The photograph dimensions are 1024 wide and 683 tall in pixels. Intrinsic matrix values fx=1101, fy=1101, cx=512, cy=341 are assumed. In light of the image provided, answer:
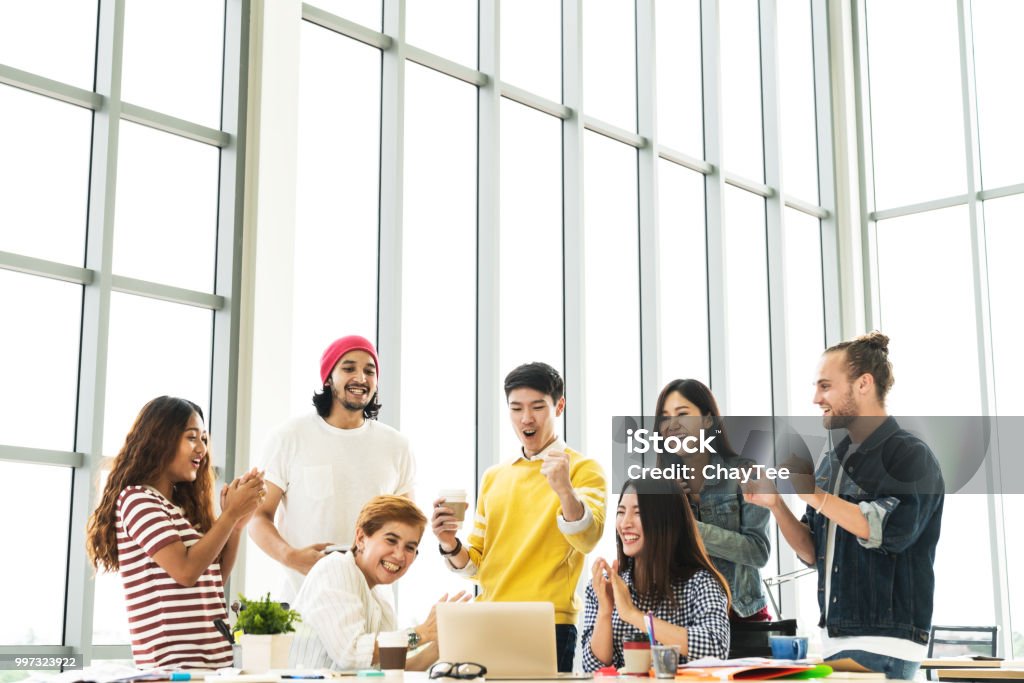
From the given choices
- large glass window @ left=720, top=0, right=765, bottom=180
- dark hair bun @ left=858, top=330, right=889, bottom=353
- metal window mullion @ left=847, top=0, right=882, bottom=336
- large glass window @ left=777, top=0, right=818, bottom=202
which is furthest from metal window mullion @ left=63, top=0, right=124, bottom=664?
metal window mullion @ left=847, top=0, right=882, bottom=336

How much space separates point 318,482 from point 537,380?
2.54 feet

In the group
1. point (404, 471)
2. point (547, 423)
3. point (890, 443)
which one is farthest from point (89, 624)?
point (890, 443)

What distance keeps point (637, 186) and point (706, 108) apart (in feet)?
2.95

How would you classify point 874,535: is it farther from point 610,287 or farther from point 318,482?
point 610,287

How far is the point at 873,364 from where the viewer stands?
A: 9.84 feet

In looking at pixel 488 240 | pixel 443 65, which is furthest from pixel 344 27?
pixel 488 240

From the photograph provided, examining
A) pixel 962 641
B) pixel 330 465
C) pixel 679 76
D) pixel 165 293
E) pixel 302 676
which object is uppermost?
pixel 679 76

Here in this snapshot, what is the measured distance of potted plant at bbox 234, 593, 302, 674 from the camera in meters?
2.42

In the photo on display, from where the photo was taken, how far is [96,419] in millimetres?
3920

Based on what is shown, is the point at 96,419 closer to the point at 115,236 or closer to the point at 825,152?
the point at 115,236

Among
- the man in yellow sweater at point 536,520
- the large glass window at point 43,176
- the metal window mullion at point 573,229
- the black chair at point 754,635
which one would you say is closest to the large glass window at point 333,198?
the large glass window at point 43,176

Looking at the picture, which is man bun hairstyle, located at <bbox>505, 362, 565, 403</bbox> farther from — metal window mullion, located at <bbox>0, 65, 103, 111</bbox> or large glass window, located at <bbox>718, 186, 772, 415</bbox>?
large glass window, located at <bbox>718, 186, 772, 415</bbox>

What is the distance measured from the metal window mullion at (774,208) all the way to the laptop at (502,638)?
4.92 m

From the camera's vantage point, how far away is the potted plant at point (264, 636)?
2.42 metres
